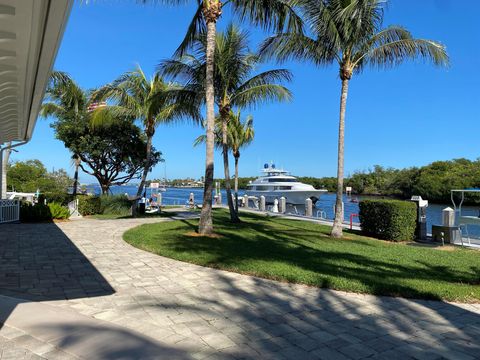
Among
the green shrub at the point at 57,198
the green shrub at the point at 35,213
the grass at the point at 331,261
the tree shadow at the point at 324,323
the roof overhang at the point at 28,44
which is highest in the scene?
the roof overhang at the point at 28,44

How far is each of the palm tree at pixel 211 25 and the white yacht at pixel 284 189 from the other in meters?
31.5

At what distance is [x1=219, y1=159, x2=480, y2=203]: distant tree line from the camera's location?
2468 inches

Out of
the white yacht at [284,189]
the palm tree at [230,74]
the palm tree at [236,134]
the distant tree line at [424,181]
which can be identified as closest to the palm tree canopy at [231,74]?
the palm tree at [230,74]

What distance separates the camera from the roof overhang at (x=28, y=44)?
3.00m

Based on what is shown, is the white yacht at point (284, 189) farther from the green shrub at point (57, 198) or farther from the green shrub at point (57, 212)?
the green shrub at point (57, 212)

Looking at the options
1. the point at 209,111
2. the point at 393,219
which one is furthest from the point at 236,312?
the point at 393,219

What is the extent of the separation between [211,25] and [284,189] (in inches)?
1330

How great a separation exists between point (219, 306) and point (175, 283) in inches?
52.6

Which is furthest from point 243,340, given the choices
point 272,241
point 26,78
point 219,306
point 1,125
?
point 1,125

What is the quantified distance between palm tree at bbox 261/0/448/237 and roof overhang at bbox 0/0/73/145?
8468mm

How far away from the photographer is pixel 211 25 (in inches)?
440

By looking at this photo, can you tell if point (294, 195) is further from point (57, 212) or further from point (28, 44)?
point (28, 44)


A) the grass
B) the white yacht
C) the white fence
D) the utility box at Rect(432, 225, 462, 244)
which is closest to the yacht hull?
the white yacht

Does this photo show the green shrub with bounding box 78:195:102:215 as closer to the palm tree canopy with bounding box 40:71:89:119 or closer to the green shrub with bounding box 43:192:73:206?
the green shrub with bounding box 43:192:73:206
